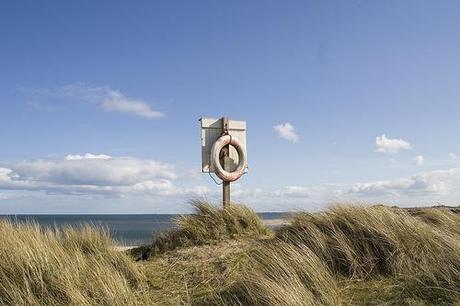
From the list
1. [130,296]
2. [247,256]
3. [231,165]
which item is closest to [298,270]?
[247,256]

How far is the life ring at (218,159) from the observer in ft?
34.8

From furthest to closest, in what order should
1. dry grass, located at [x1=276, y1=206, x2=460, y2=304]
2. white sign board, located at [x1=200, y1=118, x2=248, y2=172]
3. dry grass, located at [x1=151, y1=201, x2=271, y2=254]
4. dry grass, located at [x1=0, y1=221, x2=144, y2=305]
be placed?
white sign board, located at [x1=200, y1=118, x2=248, y2=172], dry grass, located at [x1=151, y1=201, x2=271, y2=254], dry grass, located at [x1=276, y1=206, x2=460, y2=304], dry grass, located at [x1=0, y1=221, x2=144, y2=305]

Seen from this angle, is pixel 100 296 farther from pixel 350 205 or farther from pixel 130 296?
pixel 350 205

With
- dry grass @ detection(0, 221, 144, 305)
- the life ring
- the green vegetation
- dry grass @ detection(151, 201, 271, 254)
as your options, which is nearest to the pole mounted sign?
the life ring

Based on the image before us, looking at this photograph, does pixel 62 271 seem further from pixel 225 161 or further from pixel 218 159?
pixel 225 161

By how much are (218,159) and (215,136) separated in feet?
1.78

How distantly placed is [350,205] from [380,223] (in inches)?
41.9

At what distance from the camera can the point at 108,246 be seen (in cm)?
687

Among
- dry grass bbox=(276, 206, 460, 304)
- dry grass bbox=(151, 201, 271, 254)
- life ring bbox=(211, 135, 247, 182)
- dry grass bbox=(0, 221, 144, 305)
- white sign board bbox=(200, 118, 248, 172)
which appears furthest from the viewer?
white sign board bbox=(200, 118, 248, 172)

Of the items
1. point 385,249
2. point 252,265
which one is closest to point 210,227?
point 252,265

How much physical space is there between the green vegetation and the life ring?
2288 mm

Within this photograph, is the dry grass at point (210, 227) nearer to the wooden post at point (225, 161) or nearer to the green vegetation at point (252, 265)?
the green vegetation at point (252, 265)

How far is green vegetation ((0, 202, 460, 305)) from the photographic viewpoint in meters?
5.09

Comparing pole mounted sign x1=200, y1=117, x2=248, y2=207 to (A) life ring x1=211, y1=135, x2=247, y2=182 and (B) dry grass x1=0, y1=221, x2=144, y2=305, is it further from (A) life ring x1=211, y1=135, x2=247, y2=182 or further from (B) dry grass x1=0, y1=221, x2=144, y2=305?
(B) dry grass x1=0, y1=221, x2=144, y2=305
